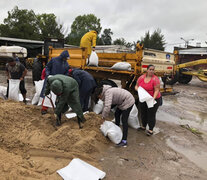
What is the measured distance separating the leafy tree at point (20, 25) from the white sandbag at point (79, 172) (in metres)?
33.6

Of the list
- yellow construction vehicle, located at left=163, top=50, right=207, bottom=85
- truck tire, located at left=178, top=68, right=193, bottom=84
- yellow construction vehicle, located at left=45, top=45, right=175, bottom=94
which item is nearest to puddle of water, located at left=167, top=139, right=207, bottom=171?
yellow construction vehicle, located at left=45, top=45, right=175, bottom=94

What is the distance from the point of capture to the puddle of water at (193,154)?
3.06m

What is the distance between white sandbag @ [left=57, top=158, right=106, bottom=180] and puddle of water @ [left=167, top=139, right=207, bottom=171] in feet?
5.26

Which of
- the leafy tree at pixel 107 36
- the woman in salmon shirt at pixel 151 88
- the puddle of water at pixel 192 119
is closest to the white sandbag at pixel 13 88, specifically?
the woman in salmon shirt at pixel 151 88

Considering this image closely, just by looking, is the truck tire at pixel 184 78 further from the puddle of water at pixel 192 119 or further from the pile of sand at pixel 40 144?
the pile of sand at pixel 40 144

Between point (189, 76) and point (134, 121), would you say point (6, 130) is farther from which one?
point (189, 76)

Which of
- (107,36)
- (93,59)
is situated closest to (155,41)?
(107,36)

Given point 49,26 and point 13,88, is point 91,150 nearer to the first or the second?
point 13,88

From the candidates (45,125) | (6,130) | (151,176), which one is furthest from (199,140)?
(6,130)

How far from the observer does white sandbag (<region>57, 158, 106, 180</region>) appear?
233 centimetres

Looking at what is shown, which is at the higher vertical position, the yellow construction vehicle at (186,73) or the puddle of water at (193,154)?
the yellow construction vehicle at (186,73)

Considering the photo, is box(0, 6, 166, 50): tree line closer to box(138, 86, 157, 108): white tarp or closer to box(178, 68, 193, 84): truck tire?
box(178, 68, 193, 84): truck tire

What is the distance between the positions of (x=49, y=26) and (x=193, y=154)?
4041cm

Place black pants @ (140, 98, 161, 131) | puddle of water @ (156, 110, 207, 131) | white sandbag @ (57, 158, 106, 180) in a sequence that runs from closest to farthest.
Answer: white sandbag @ (57, 158, 106, 180)
black pants @ (140, 98, 161, 131)
puddle of water @ (156, 110, 207, 131)
